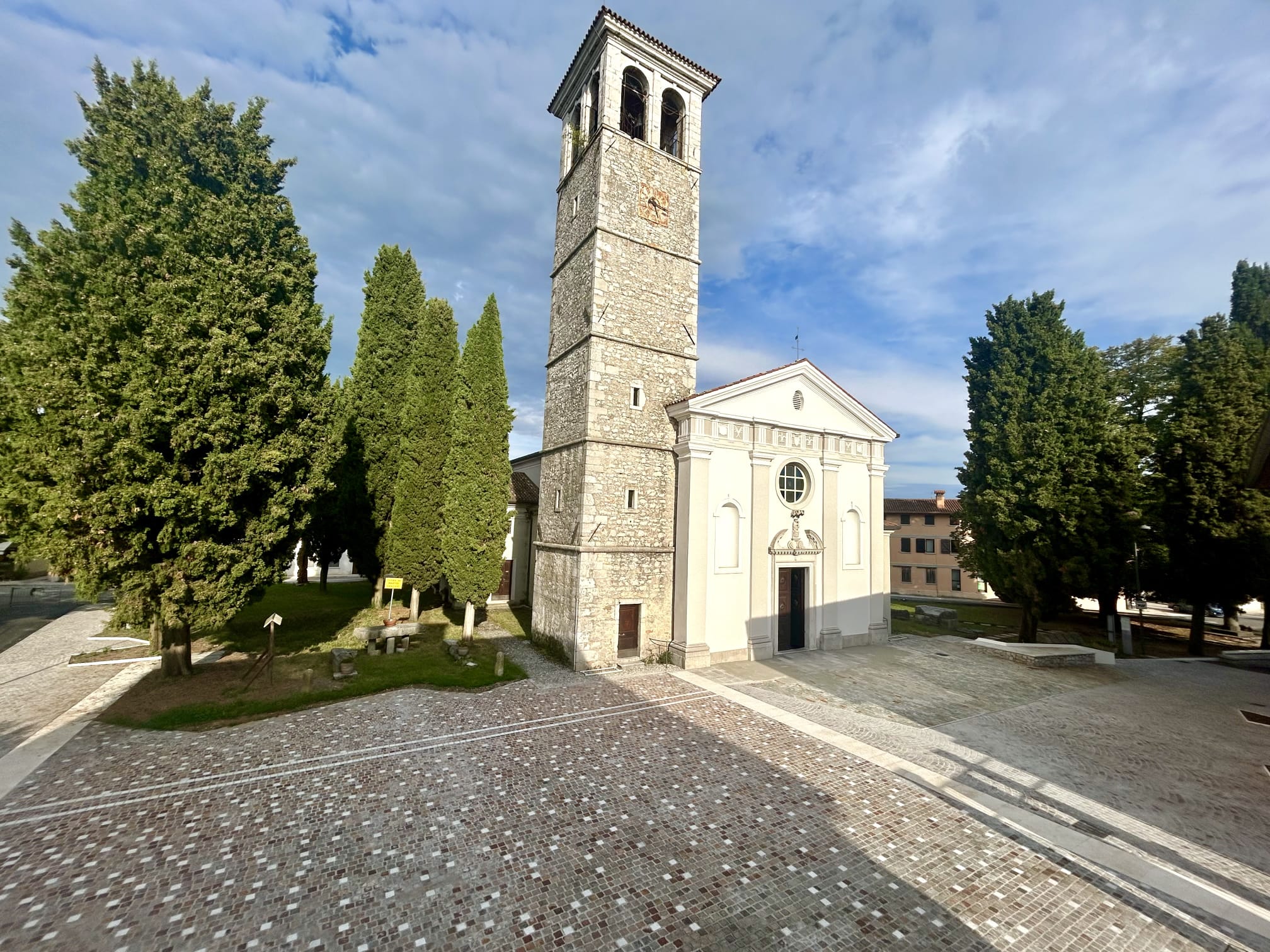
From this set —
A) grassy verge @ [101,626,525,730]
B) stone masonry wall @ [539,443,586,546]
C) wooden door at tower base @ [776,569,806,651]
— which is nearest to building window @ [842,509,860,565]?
wooden door at tower base @ [776,569,806,651]

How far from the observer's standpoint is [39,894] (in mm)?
5648

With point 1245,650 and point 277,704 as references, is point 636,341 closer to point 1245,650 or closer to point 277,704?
point 277,704

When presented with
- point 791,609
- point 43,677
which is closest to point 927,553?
point 791,609

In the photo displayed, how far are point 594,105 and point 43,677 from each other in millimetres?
24305

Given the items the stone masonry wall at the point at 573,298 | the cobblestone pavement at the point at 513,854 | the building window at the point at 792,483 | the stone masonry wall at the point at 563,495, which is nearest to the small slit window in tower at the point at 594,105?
the stone masonry wall at the point at 573,298

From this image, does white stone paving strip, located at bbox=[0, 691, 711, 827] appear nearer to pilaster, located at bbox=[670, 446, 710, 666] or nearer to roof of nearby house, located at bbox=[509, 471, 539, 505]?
pilaster, located at bbox=[670, 446, 710, 666]

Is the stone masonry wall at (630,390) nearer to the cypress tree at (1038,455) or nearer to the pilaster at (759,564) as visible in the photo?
the pilaster at (759,564)

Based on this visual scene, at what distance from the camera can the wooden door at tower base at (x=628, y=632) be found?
1576 centimetres

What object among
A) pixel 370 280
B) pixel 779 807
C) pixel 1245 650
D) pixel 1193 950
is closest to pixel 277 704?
pixel 779 807

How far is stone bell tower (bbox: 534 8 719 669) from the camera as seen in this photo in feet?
51.0

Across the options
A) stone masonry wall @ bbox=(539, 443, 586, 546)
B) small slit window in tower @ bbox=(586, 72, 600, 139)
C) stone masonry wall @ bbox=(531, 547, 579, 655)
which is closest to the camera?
stone masonry wall @ bbox=(531, 547, 579, 655)


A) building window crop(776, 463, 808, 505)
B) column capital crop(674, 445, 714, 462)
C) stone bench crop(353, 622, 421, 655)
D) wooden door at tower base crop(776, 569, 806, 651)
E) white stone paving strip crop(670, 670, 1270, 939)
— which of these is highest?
column capital crop(674, 445, 714, 462)

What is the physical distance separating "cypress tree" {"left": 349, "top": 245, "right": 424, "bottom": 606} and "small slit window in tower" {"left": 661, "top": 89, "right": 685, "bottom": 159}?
12261 mm

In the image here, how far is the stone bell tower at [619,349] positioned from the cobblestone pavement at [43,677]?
457 inches
